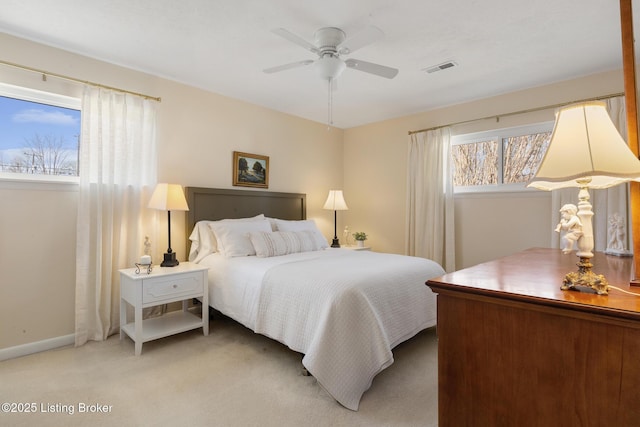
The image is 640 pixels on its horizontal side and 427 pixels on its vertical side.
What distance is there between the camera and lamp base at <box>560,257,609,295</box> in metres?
0.93

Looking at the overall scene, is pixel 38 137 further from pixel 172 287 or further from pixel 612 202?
pixel 612 202

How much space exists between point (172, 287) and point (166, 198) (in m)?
0.79

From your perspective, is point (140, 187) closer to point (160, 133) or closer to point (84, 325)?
point (160, 133)

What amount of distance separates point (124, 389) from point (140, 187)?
1767 mm

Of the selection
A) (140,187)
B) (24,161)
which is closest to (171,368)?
(140,187)

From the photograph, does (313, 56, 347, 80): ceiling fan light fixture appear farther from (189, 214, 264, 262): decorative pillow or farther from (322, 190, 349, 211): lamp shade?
(322, 190, 349, 211): lamp shade

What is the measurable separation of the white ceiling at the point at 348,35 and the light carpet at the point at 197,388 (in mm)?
2499

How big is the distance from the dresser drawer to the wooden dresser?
2295 mm

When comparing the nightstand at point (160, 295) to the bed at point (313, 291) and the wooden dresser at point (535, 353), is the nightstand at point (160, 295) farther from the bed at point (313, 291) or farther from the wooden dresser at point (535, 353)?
the wooden dresser at point (535, 353)

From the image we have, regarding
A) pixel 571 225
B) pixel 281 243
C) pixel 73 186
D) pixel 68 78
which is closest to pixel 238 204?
pixel 281 243

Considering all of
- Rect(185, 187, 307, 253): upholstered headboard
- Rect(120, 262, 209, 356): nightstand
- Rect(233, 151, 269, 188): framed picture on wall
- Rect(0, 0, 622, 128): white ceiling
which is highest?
Rect(0, 0, 622, 128): white ceiling

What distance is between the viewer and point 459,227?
3.98 m

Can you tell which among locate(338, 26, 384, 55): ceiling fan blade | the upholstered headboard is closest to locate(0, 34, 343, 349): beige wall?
the upholstered headboard

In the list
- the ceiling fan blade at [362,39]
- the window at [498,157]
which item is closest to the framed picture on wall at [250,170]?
the ceiling fan blade at [362,39]
